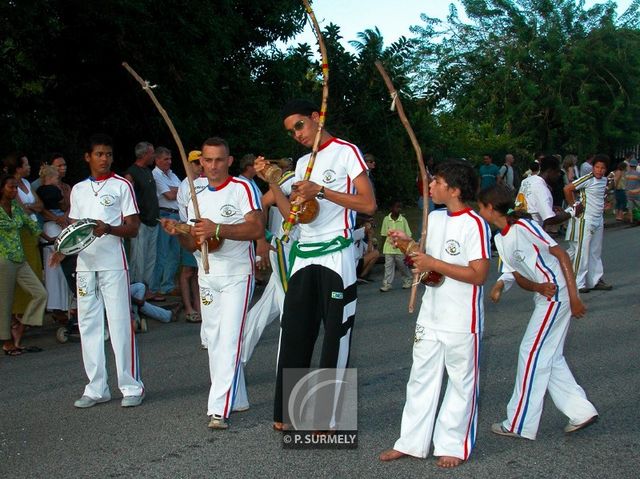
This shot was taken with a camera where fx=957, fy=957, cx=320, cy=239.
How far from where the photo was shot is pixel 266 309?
7.98 metres

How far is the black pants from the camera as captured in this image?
19.1 ft

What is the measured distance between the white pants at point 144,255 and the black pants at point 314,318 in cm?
582

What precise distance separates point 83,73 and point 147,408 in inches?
363

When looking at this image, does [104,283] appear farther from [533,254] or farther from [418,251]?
[533,254]

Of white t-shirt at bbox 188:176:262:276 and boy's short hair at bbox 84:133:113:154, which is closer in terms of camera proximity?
white t-shirt at bbox 188:176:262:276

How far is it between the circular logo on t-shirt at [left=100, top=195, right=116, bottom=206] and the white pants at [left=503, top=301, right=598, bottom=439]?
10.3 feet

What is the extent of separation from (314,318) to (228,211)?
→ 3.37 ft

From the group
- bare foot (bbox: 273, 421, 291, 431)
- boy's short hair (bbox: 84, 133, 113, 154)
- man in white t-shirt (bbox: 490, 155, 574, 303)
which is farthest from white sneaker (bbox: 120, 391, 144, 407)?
man in white t-shirt (bbox: 490, 155, 574, 303)

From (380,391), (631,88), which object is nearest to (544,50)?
(631,88)

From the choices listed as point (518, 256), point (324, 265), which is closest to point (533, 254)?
point (518, 256)

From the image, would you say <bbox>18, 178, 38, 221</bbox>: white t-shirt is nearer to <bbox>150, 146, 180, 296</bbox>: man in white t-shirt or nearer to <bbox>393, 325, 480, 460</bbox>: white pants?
<bbox>150, 146, 180, 296</bbox>: man in white t-shirt

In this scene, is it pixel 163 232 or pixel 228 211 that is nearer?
pixel 228 211

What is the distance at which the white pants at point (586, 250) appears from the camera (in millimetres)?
12305

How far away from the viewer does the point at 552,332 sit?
6.01m
